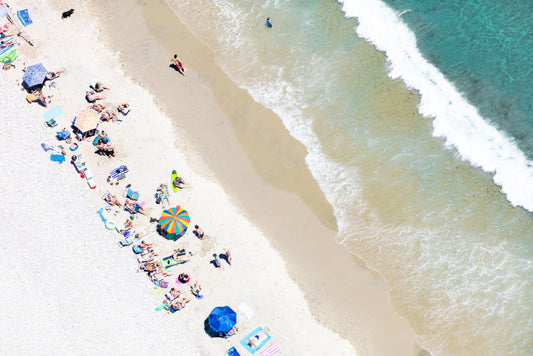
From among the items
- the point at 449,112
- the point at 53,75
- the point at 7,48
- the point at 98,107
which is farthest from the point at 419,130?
the point at 7,48

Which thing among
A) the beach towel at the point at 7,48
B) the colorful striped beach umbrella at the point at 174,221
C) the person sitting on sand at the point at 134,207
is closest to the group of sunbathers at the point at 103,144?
the person sitting on sand at the point at 134,207

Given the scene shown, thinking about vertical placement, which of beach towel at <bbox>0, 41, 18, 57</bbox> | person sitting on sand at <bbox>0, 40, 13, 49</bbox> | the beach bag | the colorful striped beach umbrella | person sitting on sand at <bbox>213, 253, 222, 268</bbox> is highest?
person sitting on sand at <bbox>0, 40, 13, 49</bbox>

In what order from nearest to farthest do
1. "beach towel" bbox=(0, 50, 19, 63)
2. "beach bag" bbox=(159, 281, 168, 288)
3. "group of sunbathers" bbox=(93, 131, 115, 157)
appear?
"beach bag" bbox=(159, 281, 168, 288), "group of sunbathers" bbox=(93, 131, 115, 157), "beach towel" bbox=(0, 50, 19, 63)

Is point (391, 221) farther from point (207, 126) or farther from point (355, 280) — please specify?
point (207, 126)

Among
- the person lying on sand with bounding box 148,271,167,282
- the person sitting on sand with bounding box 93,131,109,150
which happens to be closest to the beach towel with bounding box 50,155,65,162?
the person sitting on sand with bounding box 93,131,109,150

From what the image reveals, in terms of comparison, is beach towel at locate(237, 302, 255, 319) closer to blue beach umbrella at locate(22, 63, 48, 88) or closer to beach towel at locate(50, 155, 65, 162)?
beach towel at locate(50, 155, 65, 162)

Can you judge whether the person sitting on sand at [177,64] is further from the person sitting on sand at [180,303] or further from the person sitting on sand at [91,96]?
the person sitting on sand at [180,303]

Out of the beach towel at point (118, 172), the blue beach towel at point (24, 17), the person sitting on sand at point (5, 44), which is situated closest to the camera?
the beach towel at point (118, 172)

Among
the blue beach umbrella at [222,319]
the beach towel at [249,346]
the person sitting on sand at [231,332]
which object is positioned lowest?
the beach towel at [249,346]
